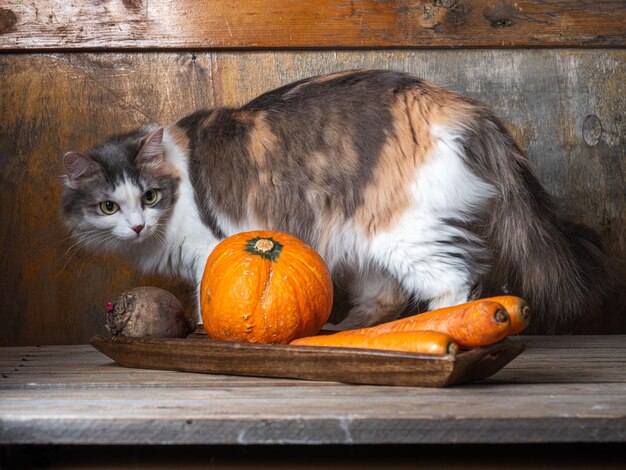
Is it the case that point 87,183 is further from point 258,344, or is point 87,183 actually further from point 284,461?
point 284,461

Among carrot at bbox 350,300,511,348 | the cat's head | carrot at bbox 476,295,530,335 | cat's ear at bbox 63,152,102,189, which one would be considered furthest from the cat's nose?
carrot at bbox 476,295,530,335

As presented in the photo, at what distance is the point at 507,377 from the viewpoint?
1.63 m

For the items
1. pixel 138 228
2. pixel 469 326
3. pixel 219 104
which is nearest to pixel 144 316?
pixel 138 228

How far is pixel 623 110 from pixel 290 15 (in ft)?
3.86

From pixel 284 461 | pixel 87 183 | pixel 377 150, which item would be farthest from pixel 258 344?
pixel 87 183

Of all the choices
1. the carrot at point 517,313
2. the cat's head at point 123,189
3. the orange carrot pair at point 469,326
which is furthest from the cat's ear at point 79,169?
the carrot at point 517,313

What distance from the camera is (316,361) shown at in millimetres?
1523

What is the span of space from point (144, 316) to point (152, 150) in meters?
0.60

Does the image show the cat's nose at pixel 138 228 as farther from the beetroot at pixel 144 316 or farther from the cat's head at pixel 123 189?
the beetroot at pixel 144 316

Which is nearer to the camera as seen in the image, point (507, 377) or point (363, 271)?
point (507, 377)

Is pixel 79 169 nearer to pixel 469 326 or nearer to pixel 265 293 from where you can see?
pixel 265 293

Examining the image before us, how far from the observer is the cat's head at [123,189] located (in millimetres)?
2174

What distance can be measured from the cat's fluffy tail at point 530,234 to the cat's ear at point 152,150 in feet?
2.84

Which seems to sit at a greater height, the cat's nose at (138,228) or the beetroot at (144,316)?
the cat's nose at (138,228)
